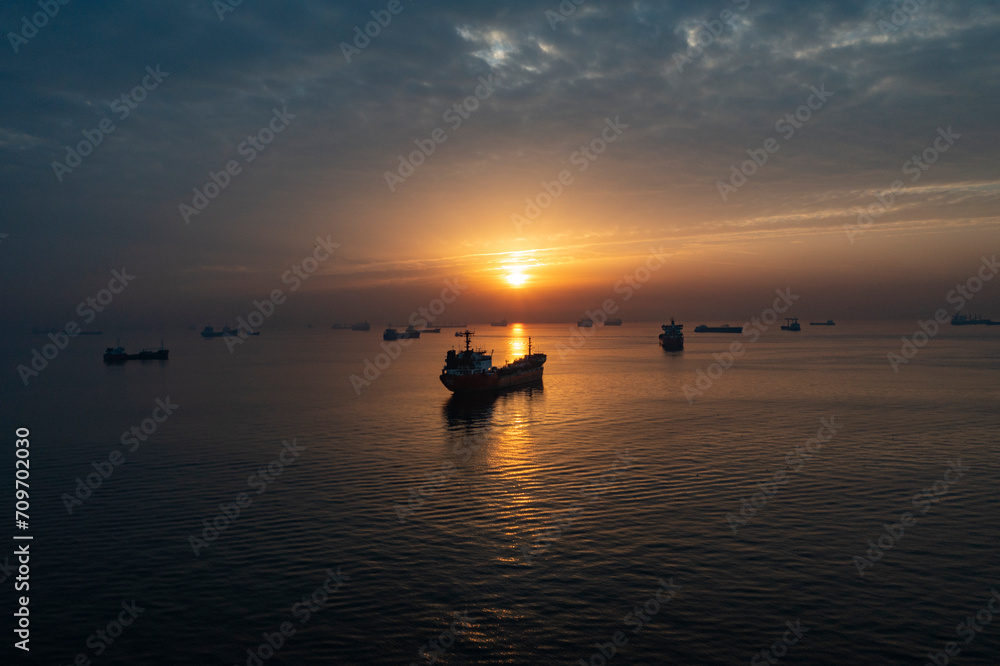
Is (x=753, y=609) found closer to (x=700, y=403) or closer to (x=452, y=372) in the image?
(x=700, y=403)

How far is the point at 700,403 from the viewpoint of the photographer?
3017 inches
